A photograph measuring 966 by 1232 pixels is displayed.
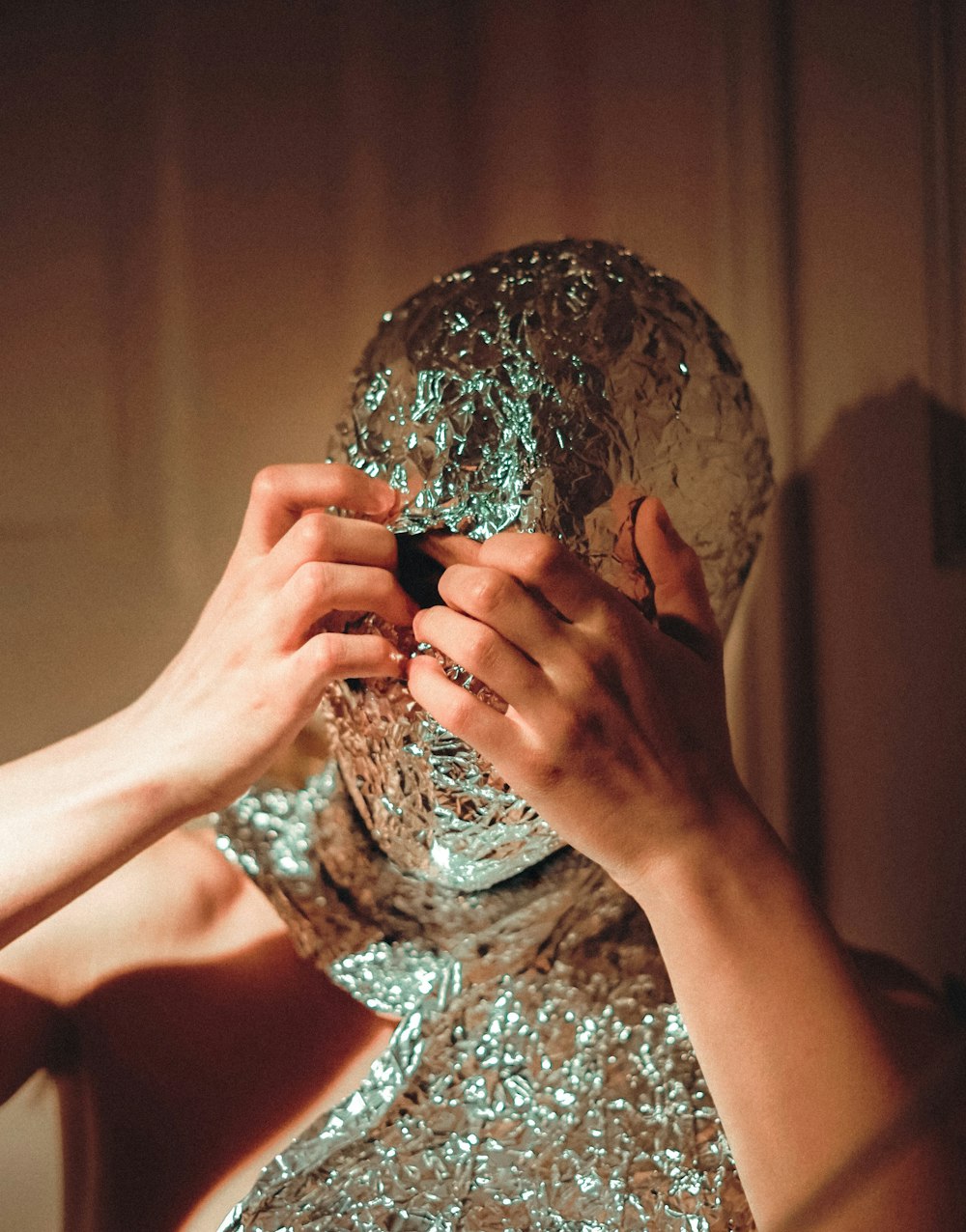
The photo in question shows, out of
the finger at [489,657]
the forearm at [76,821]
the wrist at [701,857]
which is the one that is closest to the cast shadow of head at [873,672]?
the wrist at [701,857]

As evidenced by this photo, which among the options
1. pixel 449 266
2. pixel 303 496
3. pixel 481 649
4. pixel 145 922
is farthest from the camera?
pixel 449 266

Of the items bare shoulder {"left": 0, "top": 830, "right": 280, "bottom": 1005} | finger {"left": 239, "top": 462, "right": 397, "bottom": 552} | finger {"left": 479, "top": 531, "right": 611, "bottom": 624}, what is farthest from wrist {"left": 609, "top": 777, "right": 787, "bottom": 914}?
bare shoulder {"left": 0, "top": 830, "right": 280, "bottom": 1005}

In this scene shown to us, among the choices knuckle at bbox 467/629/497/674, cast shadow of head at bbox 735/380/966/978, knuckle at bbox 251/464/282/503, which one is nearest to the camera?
knuckle at bbox 467/629/497/674

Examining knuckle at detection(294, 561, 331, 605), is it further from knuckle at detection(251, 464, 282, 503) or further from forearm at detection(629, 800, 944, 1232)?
forearm at detection(629, 800, 944, 1232)

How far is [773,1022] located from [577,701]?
182 mm

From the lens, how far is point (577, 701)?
0.44 meters

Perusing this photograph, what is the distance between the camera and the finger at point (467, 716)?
17.0 inches

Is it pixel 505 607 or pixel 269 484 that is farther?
pixel 269 484

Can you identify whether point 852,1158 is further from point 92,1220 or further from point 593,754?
point 92,1220

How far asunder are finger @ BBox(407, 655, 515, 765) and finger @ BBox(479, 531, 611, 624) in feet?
0.19

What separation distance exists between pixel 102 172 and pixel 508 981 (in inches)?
24.6

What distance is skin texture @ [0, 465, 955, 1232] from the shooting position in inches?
17.2

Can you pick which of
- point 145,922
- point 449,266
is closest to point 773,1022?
point 145,922

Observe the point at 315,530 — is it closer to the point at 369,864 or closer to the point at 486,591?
the point at 486,591
